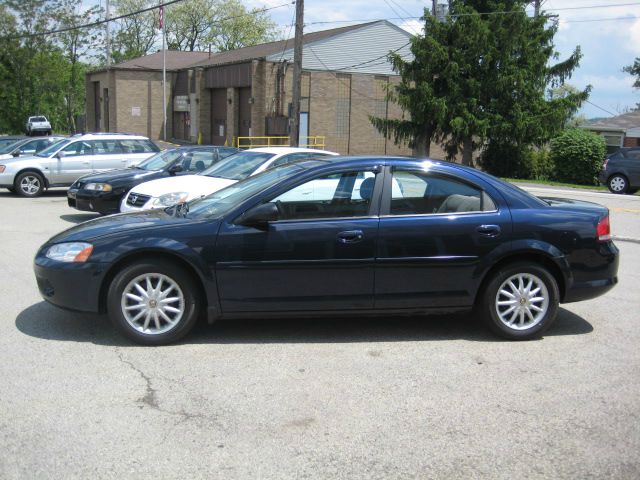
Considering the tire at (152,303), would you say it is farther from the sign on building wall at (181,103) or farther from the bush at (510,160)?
the sign on building wall at (181,103)

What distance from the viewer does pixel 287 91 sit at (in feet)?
130

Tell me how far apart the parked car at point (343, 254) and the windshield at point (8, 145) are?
62.5 ft

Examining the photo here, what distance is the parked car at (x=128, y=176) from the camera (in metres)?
12.6

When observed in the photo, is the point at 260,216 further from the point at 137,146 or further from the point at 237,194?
the point at 137,146

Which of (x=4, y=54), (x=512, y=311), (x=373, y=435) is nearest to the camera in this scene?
(x=373, y=435)

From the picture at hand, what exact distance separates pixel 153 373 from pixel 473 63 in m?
29.8

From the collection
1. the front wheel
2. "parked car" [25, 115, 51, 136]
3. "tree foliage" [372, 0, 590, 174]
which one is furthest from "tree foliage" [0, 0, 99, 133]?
the front wheel

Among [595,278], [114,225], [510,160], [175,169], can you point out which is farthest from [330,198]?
[510,160]

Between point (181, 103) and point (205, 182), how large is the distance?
138ft

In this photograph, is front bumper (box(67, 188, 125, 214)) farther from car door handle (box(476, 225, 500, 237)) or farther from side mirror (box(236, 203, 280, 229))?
car door handle (box(476, 225, 500, 237))

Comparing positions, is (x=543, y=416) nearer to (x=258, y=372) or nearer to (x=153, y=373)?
(x=258, y=372)

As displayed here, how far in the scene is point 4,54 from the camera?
5053 centimetres

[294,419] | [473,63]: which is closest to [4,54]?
[473,63]

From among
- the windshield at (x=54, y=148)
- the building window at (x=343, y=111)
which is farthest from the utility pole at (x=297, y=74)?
the building window at (x=343, y=111)
